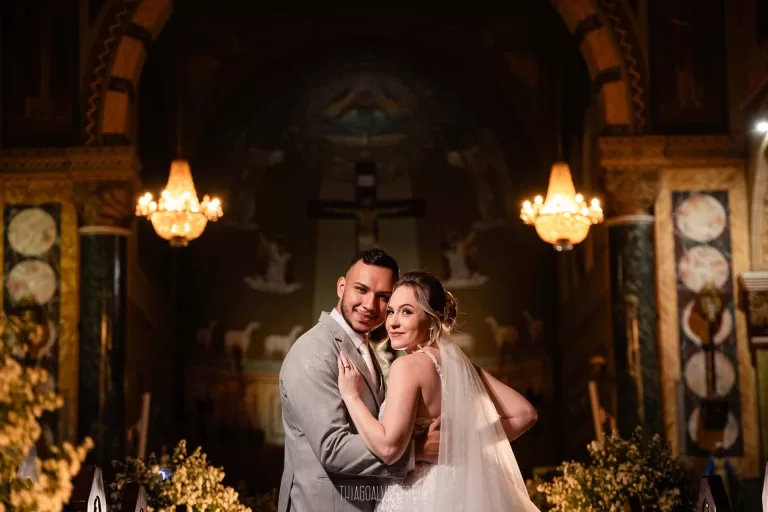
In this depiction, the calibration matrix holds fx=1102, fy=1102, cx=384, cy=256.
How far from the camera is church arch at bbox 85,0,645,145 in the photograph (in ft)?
34.4

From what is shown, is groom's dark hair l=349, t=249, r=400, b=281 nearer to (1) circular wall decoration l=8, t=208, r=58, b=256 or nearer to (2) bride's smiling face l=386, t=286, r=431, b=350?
(2) bride's smiling face l=386, t=286, r=431, b=350

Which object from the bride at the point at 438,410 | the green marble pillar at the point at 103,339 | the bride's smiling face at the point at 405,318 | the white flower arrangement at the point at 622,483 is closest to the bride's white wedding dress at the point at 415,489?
the bride at the point at 438,410

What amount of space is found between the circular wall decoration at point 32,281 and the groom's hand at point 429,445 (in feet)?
22.3

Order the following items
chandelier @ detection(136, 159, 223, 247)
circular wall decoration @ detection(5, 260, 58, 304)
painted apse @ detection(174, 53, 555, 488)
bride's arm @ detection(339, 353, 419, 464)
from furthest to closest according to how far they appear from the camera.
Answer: painted apse @ detection(174, 53, 555, 488) < circular wall decoration @ detection(5, 260, 58, 304) < chandelier @ detection(136, 159, 223, 247) < bride's arm @ detection(339, 353, 419, 464)

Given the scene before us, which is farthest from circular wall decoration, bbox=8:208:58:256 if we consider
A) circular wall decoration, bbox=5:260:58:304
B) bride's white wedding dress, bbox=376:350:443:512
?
bride's white wedding dress, bbox=376:350:443:512

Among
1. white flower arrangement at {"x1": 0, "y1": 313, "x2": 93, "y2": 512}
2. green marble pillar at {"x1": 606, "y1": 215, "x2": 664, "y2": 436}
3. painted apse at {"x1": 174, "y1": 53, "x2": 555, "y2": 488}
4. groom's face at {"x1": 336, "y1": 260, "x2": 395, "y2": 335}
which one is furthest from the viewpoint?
painted apse at {"x1": 174, "y1": 53, "x2": 555, "y2": 488}

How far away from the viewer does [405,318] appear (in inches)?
178

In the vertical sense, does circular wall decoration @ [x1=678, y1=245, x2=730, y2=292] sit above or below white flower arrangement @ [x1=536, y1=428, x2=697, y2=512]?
above

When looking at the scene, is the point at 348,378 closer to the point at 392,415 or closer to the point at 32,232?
the point at 392,415

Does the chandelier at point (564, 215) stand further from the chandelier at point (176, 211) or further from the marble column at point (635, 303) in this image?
the chandelier at point (176, 211)

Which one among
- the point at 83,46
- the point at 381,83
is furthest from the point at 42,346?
the point at 381,83

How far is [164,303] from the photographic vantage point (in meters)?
13.5

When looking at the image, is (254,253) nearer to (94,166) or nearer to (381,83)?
(381,83)

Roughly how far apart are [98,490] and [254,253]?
8.48 m
